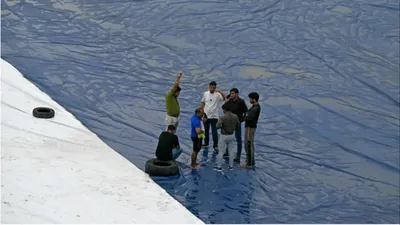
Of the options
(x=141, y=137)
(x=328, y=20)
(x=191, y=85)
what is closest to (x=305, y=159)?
(x=141, y=137)

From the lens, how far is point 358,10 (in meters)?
27.8

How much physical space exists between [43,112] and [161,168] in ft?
16.3

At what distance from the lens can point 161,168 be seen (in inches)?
613

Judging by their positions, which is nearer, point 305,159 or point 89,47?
point 305,159

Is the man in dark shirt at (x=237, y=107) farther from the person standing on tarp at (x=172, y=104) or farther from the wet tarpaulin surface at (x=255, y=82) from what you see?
the person standing on tarp at (x=172, y=104)

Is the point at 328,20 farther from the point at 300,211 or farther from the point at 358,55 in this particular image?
the point at 300,211

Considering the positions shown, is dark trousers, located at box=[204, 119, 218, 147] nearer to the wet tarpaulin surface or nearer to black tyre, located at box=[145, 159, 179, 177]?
the wet tarpaulin surface

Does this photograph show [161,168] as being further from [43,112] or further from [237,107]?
[43,112]

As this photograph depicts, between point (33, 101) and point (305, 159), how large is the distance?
817cm

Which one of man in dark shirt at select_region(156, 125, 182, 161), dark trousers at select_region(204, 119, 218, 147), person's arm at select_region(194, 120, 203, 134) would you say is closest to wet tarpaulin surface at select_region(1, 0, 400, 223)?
dark trousers at select_region(204, 119, 218, 147)

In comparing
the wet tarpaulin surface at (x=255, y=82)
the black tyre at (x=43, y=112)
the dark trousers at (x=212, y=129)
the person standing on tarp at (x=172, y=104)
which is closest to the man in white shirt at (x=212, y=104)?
the dark trousers at (x=212, y=129)

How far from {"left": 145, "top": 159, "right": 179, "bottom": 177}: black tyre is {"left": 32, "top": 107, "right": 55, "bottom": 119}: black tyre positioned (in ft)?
14.1

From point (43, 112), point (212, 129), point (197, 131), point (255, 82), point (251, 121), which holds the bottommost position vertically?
point (43, 112)

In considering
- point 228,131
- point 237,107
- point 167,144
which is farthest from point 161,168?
point 237,107
